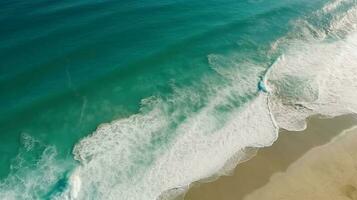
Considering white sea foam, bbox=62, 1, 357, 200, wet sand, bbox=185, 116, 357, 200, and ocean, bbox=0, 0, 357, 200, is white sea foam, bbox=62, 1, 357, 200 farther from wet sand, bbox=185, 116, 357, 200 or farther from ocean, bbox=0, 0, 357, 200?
wet sand, bbox=185, 116, 357, 200

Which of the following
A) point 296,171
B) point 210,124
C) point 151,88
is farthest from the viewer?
point 151,88

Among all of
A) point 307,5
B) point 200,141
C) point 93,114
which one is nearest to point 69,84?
point 93,114

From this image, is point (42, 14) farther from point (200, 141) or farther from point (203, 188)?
point (203, 188)

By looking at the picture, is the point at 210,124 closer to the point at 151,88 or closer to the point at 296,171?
the point at 151,88

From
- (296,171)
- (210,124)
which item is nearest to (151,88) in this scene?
(210,124)

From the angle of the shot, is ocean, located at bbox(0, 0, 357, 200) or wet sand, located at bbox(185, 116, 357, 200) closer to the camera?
wet sand, located at bbox(185, 116, 357, 200)

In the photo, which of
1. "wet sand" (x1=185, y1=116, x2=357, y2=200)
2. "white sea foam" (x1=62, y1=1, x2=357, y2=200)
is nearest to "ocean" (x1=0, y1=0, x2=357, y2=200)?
"white sea foam" (x1=62, y1=1, x2=357, y2=200)
